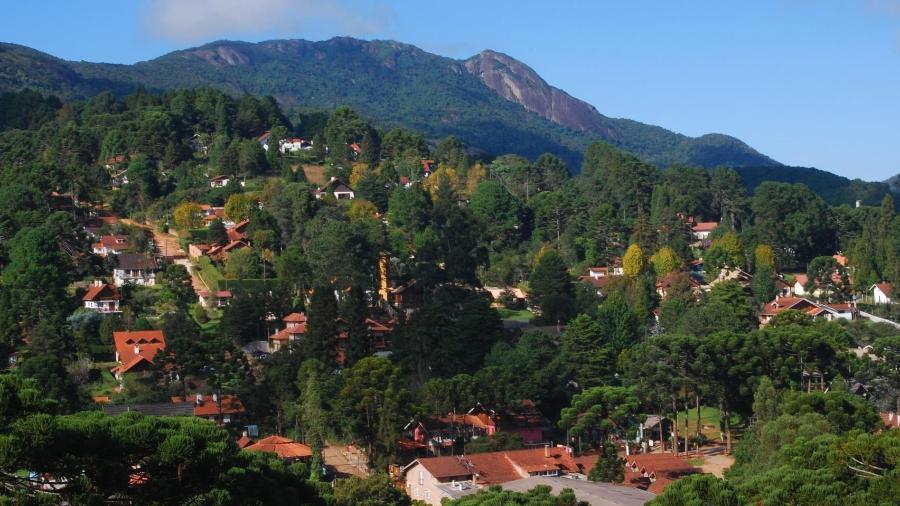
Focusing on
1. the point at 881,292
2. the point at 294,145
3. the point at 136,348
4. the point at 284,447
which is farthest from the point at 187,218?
the point at 881,292

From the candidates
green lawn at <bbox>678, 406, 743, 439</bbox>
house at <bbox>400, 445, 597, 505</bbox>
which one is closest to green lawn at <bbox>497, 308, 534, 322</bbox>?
green lawn at <bbox>678, 406, 743, 439</bbox>

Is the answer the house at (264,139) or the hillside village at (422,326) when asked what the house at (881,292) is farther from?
the house at (264,139)

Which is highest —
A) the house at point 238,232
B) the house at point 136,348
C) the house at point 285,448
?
the house at point 238,232

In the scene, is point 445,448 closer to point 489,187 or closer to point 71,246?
point 71,246

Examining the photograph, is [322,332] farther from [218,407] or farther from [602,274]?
[602,274]

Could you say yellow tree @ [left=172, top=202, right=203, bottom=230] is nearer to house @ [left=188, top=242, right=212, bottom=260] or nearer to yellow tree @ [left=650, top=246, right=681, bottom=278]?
house @ [left=188, top=242, right=212, bottom=260]

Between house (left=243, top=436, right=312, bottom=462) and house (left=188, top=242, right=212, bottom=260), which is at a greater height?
house (left=188, top=242, right=212, bottom=260)

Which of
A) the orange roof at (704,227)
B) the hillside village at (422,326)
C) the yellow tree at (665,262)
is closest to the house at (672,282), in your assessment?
the hillside village at (422,326)
